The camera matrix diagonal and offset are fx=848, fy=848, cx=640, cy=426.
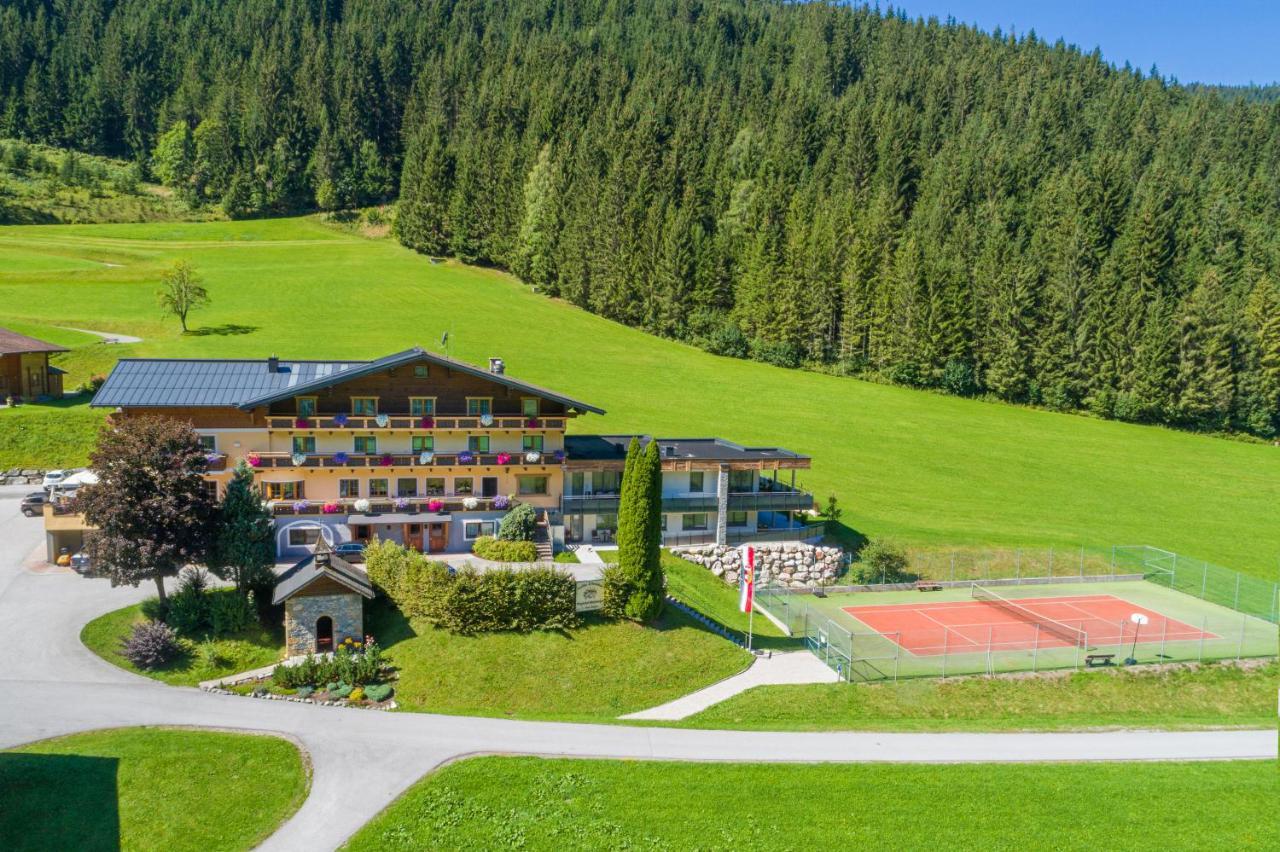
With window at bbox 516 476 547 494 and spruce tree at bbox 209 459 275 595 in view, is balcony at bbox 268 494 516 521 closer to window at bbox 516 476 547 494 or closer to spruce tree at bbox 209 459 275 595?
window at bbox 516 476 547 494

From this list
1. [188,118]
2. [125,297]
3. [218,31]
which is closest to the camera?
[125,297]

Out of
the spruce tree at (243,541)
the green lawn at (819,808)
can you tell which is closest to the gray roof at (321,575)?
the spruce tree at (243,541)

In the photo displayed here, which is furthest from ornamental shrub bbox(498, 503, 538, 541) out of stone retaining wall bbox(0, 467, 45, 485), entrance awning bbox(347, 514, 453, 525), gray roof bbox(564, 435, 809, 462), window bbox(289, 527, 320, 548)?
stone retaining wall bbox(0, 467, 45, 485)

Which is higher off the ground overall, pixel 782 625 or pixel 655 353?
pixel 655 353

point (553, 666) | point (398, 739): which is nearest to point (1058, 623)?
point (553, 666)

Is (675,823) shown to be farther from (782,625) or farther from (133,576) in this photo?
(133,576)

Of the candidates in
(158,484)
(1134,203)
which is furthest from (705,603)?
(1134,203)
